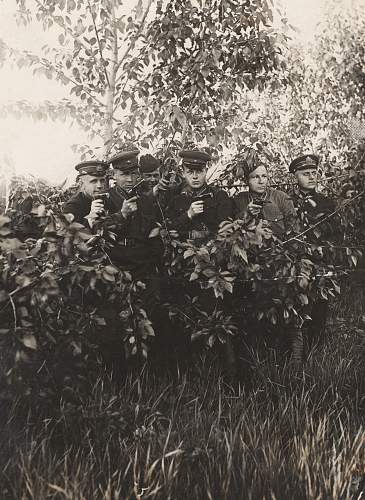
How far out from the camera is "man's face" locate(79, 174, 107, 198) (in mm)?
3285

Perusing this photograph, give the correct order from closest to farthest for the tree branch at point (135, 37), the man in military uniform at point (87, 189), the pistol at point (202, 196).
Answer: the pistol at point (202, 196) → the man in military uniform at point (87, 189) → the tree branch at point (135, 37)

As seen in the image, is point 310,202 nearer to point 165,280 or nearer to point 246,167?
point 246,167

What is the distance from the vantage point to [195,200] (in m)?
3.17

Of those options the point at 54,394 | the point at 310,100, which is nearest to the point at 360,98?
the point at 310,100

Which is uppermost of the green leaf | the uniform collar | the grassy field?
the uniform collar

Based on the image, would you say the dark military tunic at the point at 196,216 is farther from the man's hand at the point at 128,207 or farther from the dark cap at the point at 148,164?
the dark cap at the point at 148,164

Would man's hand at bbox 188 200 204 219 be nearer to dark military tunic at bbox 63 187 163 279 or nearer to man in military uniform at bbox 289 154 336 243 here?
dark military tunic at bbox 63 187 163 279

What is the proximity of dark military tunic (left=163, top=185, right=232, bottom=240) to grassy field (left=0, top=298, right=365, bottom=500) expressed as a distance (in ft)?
2.74

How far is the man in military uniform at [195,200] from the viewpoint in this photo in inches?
116

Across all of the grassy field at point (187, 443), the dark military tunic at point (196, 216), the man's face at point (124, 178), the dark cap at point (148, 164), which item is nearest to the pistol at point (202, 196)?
the dark military tunic at point (196, 216)

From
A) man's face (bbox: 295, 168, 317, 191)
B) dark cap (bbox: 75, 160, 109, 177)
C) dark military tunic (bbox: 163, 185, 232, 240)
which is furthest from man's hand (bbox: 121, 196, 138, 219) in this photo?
man's face (bbox: 295, 168, 317, 191)

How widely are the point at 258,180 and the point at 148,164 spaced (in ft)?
2.99

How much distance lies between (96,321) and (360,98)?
5.06 metres

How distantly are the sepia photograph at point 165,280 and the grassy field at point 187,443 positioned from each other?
0.04 feet
